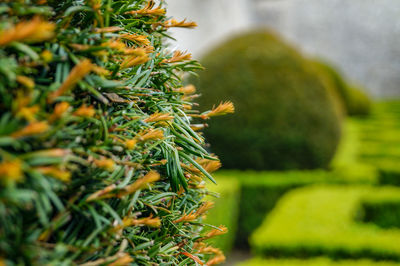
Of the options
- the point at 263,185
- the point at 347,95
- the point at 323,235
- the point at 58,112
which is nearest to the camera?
the point at 58,112

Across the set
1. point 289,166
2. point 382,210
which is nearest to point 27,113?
point 382,210

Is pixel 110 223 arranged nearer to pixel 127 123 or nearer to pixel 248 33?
pixel 127 123

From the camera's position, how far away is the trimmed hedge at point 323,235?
3605 mm

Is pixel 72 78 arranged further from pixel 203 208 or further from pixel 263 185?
pixel 263 185

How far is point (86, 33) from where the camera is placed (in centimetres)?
71

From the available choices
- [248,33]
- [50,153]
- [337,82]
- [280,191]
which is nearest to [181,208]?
[50,153]

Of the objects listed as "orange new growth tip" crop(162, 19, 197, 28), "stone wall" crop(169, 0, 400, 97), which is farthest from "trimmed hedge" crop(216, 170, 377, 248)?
"stone wall" crop(169, 0, 400, 97)

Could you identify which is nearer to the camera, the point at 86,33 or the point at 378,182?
the point at 86,33

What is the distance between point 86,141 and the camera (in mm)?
691

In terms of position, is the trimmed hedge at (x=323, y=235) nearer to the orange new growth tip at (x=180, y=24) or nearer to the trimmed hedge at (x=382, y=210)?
the trimmed hedge at (x=382, y=210)

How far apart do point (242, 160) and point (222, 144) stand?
42 centimetres

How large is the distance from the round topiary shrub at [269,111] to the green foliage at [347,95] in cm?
936

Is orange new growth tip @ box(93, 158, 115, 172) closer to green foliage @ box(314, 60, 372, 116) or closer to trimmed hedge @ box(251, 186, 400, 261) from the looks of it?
trimmed hedge @ box(251, 186, 400, 261)

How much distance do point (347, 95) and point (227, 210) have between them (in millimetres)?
12049
